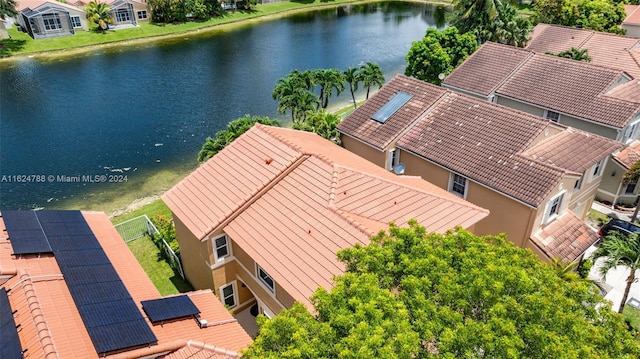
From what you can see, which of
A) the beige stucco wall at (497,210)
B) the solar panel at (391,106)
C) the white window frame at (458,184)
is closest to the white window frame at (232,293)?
the beige stucco wall at (497,210)

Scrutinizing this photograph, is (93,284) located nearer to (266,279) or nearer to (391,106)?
(266,279)

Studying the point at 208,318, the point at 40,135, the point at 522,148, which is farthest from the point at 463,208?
the point at 40,135

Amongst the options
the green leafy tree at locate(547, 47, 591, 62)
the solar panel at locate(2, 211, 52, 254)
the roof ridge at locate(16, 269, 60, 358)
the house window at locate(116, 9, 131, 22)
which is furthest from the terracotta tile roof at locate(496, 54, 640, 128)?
the house window at locate(116, 9, 131, 22)

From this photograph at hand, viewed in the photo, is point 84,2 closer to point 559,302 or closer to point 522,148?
point 522,148

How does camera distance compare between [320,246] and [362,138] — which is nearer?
[320,246]

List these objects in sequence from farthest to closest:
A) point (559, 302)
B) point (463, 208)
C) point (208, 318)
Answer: point (463, 208)
point (208, 318)
point (559, 302)

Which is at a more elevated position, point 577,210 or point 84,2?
point 84,2

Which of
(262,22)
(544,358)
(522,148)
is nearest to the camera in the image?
(544,358)

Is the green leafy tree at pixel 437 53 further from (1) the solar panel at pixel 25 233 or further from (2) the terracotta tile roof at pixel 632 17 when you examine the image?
(1) the solar panel at pixel 25 233
